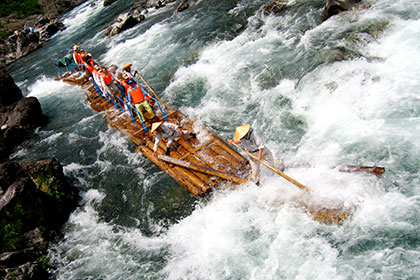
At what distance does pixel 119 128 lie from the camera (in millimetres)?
14031

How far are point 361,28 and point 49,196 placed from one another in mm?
13769

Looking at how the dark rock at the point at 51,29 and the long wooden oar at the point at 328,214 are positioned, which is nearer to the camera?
the long wooden oar at the point at 328,214

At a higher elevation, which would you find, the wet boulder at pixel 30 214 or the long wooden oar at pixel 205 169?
the wet boulder at pixel 30 214

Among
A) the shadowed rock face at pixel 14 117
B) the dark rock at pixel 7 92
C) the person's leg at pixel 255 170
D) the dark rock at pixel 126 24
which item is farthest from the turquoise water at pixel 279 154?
the dark rock at pixel 126 24

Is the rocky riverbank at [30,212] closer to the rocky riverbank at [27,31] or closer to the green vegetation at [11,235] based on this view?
the green vegetation at [11,235]

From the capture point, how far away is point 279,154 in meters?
9.95

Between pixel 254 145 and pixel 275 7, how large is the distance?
528 inches

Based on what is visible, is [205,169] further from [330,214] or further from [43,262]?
[43,262]

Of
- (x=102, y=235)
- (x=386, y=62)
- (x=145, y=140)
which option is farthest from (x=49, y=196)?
(x=386, y=62)

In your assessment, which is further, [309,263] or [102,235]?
[102,235]

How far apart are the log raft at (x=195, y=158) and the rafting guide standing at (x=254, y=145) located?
0.89 metres

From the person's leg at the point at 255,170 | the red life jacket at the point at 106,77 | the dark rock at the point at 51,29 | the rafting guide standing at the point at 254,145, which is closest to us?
the rafting guide standing at the point at 254,145

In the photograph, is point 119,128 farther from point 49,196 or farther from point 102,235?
point 102,235

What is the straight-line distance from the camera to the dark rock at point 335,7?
49.1 ft
